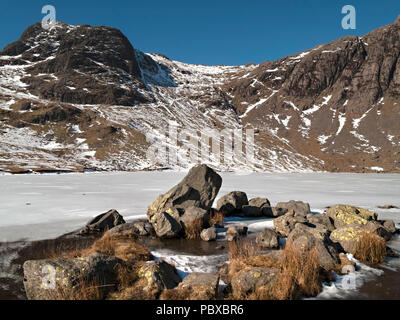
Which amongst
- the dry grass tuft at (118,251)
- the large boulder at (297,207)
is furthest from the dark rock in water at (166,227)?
the large boulder at (297,207)

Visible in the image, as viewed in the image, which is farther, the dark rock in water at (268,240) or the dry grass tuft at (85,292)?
the dark rock in water at (268,240)

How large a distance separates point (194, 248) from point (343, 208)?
8.60m

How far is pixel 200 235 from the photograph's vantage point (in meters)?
12.9

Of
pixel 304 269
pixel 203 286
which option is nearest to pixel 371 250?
pixel 304 269

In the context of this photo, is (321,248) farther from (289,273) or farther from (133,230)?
(133,230)


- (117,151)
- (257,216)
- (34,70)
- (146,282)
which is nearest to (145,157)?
(117,151)

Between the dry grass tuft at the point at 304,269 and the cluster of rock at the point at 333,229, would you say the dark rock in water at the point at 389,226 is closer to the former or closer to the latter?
the cluster of rock at the point at 333,229

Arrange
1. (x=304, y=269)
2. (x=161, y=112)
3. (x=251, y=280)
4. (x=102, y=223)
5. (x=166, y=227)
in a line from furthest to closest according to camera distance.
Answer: (x=161, y=112) < (x=102, y=223) < (x=166, y=227) < (x=304, y=269) < (x=251, y=280)

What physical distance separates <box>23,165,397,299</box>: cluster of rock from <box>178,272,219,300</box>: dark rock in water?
0.8 inches

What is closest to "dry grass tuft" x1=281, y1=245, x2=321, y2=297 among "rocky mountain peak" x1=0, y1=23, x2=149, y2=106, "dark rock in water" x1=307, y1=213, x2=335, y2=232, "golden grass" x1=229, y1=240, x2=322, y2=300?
"golden grass" x1=229, y1=240, x2=322, y2=300

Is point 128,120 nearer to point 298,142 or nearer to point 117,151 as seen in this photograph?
point 117,151

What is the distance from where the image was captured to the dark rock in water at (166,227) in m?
12.8

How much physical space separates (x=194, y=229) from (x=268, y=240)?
144 inches

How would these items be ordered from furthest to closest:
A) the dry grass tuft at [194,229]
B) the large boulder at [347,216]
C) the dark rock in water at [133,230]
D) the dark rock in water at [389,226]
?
1. the dark rock in water at [389,226]
2. the large boulder at [347,216]
3. the dry grass tuft at [194,229]
4. the dark rock in water at [133,230]
